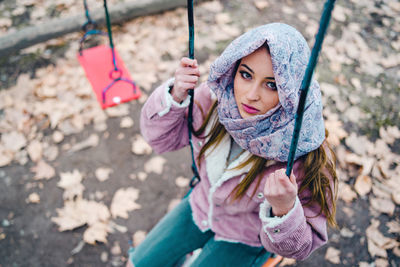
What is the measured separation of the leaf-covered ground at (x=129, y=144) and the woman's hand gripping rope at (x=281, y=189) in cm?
145

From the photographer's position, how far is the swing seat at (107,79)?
2.15 meters

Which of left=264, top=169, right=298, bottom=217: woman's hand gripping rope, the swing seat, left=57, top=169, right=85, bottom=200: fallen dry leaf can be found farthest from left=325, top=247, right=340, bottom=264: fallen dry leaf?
left=57, top=169, right=85, bottom=200: fallen dry leaf

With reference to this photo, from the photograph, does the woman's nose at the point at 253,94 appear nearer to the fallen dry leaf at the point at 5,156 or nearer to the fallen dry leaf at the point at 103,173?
the fallen dry leaf at the point at 103,173

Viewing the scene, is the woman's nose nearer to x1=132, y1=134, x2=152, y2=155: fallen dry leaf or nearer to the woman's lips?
the woman's lips

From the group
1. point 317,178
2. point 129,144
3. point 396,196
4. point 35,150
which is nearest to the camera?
point 317,178

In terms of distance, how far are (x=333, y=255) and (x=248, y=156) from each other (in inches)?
56.5

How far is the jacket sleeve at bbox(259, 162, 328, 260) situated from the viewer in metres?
1.16

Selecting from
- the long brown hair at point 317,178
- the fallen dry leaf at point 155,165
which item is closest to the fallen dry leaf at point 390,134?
the long brown hair at point 317,178

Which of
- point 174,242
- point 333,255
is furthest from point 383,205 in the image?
point 174,242

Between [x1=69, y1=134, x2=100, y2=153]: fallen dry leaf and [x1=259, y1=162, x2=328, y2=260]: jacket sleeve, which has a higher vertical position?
[x1=259, y1=162, x2=328, y2=260]: jacket sleeve

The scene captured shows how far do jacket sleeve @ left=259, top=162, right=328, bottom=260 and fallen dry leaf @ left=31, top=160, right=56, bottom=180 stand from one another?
6.40 ft

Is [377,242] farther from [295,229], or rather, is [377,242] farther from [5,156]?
[5,156]

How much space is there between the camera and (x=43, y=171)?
8.62 feet

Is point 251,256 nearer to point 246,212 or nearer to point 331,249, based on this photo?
point 246,212
